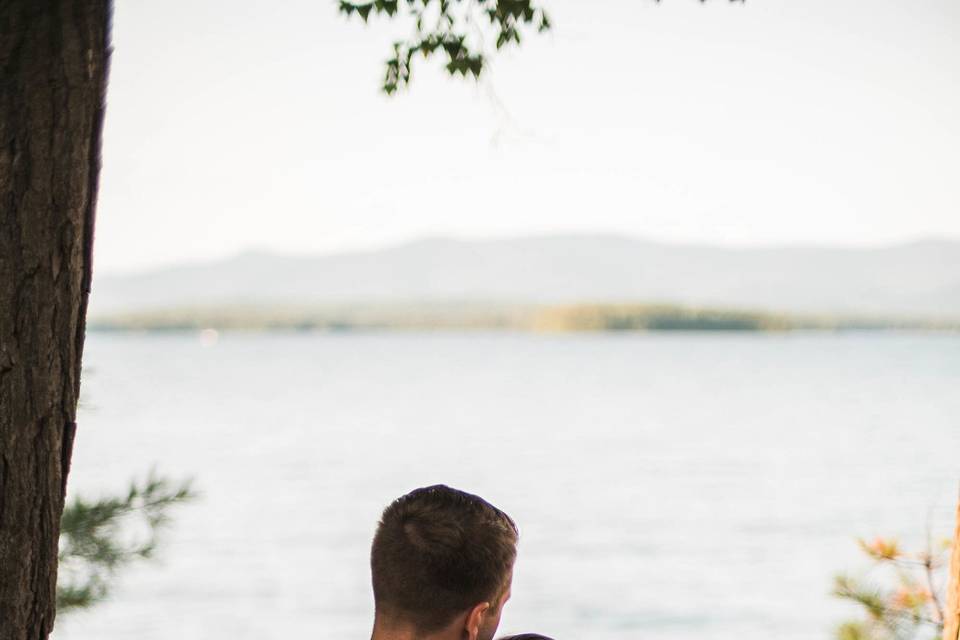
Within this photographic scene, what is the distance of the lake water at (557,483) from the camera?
49.6 ft

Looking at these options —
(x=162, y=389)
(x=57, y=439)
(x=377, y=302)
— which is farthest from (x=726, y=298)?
(x=57, y=439)

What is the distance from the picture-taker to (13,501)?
87.4 inches

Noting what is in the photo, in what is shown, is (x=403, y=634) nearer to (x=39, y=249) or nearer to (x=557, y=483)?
(x=39, y=249)

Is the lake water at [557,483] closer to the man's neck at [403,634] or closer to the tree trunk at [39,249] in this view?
the man's neck at [403,634]

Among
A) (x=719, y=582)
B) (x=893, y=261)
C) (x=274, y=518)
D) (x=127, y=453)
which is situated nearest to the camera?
(x=719, y=582)

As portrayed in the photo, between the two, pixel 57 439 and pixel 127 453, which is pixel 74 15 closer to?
pixel 57 439

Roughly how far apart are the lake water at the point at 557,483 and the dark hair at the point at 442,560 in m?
2.70

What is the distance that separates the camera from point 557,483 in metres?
26.7

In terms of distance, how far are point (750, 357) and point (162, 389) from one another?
51.6 m

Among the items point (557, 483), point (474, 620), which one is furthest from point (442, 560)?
point (557, 483)

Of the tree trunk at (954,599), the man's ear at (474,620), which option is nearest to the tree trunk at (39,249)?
the man's ear at (474,620)

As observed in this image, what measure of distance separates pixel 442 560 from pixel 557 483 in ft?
82.0

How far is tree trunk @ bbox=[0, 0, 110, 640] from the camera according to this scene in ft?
7.16

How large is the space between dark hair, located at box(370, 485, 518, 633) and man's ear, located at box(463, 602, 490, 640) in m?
0.01
